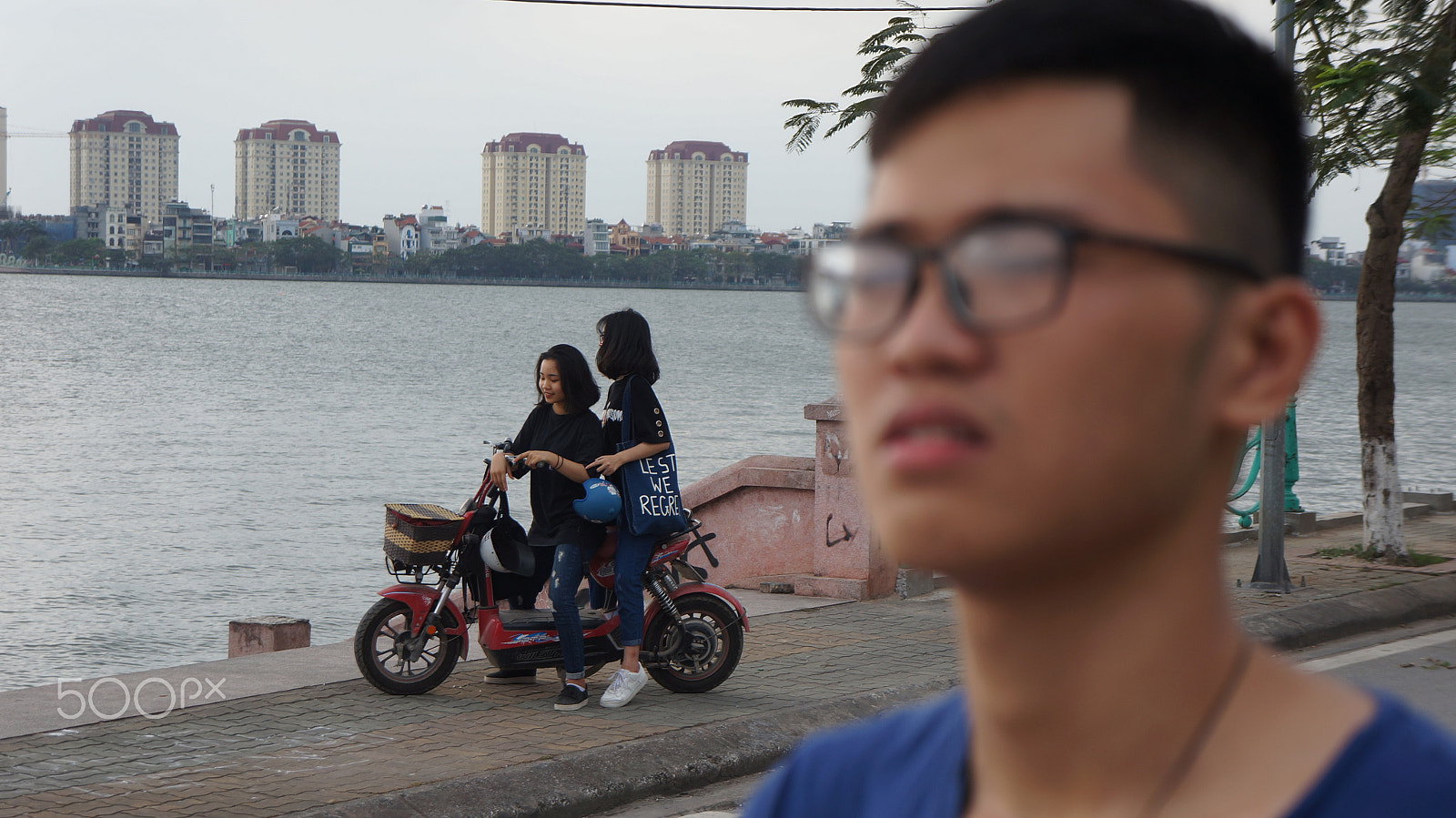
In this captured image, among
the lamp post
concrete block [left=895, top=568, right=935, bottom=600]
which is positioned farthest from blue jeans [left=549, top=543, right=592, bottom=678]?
the lamp post

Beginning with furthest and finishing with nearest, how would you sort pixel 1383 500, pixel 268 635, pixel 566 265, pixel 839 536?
pixel 566 265 < pixel 1383 500 < pixel 839 536 < pixel 268 635

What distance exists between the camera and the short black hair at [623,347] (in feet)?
23.8

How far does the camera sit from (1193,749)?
0.80 metres

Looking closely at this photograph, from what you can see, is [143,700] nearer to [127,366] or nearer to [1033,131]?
[1033,131]

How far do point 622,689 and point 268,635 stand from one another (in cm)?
302

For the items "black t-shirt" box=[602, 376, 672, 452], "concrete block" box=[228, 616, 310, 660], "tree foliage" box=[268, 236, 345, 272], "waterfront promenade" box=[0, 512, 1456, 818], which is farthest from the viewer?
"tree foliage" box=[268, 236, 345, 272]

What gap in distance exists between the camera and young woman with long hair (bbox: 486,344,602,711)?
7.14 m

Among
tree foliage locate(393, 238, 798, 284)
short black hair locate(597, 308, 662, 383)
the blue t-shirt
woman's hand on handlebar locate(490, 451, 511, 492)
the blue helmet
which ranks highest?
tree foliage locate(393, 238, 798, 284)

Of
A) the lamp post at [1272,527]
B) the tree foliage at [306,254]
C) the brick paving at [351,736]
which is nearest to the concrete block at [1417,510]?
the lamp post at [1272,527]

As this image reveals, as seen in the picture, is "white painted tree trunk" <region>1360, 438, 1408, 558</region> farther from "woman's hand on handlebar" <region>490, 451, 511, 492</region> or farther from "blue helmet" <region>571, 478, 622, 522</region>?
"woman's hand on handlebar" <region>490, 451, 511, 492</region>

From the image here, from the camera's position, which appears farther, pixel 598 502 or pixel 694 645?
pixel 694 645

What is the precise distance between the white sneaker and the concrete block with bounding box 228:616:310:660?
2682mm

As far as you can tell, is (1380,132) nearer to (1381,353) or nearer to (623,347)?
(1381,353)

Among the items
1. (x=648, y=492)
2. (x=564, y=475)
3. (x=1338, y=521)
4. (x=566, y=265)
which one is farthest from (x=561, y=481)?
(x=566, y=265)
